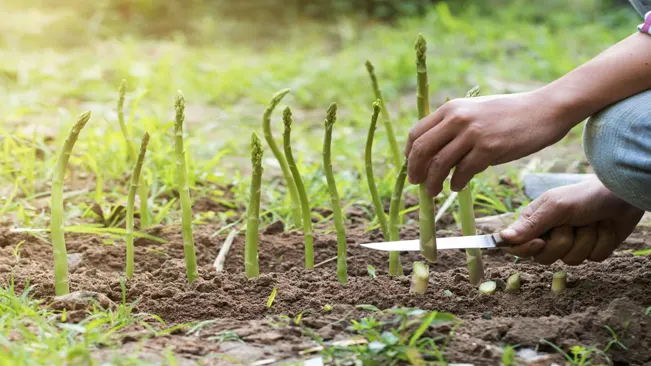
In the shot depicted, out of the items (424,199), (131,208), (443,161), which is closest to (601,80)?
(443,161)

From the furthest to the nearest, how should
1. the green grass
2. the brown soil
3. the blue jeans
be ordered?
the green grass → the blue jeans → the brown soil

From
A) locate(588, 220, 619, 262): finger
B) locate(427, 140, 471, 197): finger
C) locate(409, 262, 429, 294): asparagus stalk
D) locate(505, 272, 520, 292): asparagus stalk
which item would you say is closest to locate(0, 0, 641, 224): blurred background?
locate(588, 220, 619, 262): finger

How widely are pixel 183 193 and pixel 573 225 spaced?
1.16 m

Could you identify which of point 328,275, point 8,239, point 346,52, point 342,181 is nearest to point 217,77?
point 346,52

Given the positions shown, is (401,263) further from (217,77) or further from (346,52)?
(346,52)

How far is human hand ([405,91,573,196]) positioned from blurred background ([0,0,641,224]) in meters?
1.31

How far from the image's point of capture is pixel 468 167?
2084 mm

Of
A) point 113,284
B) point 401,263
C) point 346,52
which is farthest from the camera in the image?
point 346,52

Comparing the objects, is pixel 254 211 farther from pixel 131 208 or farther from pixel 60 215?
pixel 60 215

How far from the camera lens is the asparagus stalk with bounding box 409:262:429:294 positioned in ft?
7.52

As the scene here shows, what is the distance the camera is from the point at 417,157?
211 cm

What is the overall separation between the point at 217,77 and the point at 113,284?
3943 mm

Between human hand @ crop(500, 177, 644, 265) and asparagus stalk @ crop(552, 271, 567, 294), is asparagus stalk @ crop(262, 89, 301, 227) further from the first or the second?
asparagus stalk @ crop(552, 271, 567, 294)

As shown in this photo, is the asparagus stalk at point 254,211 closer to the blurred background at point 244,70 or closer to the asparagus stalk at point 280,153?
the asparagus stalk at point 280,153
